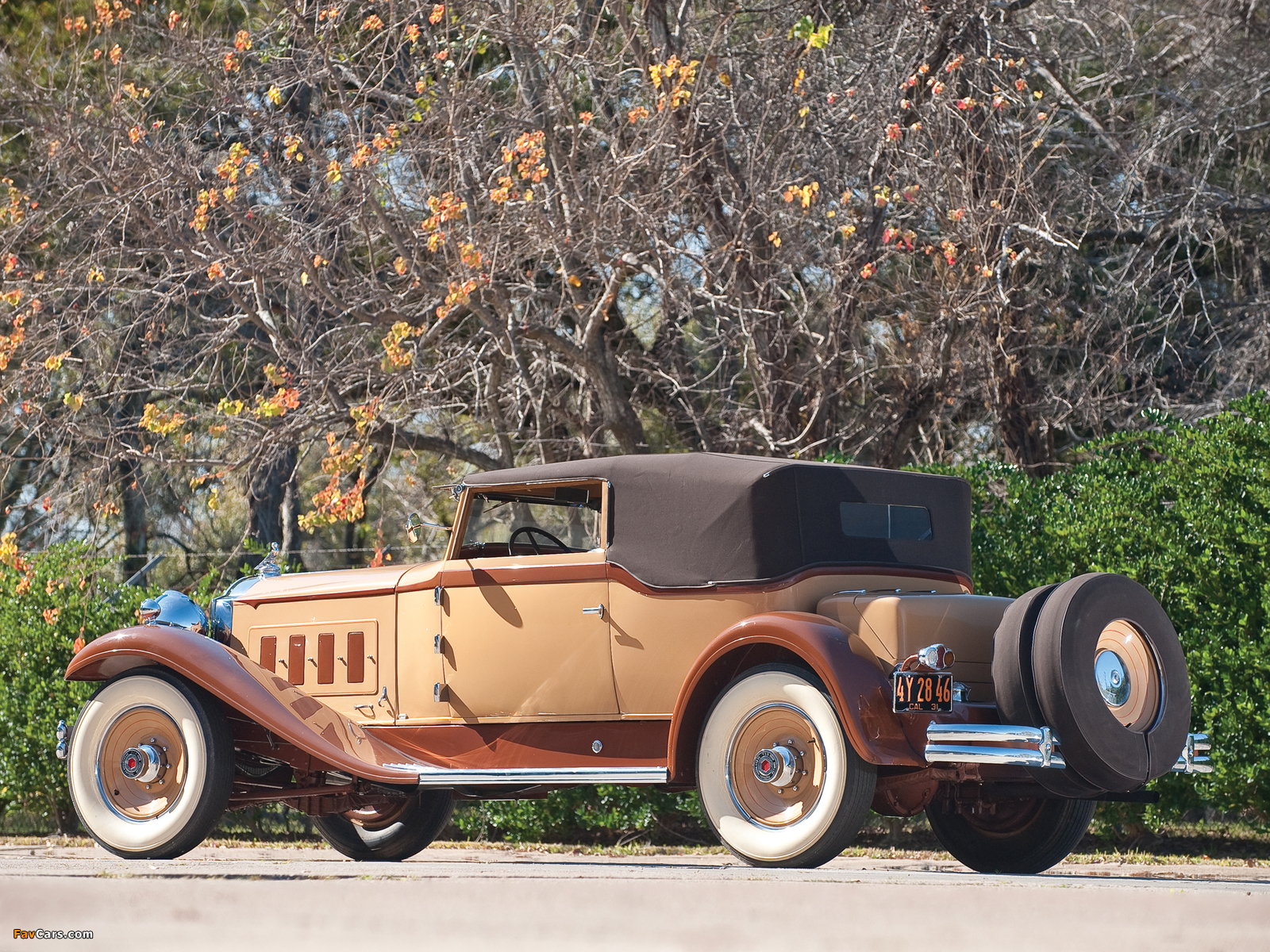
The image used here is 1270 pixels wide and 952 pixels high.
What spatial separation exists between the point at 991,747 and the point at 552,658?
2016 mm

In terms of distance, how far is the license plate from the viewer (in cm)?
521

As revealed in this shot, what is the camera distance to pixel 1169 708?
556 cm

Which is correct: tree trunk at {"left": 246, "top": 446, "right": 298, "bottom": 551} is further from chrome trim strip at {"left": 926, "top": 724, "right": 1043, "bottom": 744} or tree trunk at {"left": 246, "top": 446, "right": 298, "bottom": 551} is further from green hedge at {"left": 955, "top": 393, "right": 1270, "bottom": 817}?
chrome trim strip at {"left": 926, "top": 724, "right": 1043, "bottom": 744}

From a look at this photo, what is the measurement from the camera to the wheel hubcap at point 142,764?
610cm

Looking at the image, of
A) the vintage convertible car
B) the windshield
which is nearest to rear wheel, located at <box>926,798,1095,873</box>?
the vintage convertible car

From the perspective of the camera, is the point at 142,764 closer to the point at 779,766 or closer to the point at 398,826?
the point at 398,826

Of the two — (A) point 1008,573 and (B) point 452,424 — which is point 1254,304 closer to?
(A) point 1008,573

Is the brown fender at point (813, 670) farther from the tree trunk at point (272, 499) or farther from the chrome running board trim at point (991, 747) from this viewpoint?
the tree trunk at point (272, 499)

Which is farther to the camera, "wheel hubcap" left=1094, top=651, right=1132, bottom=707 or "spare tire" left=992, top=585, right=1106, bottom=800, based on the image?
"wheel hubcap" left=1094, top=651, right=1132, bottom=707

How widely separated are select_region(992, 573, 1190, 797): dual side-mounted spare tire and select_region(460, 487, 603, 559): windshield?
6.17ft

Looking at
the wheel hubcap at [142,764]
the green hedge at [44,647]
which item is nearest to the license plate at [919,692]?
the wheel hubcap at [142,764]

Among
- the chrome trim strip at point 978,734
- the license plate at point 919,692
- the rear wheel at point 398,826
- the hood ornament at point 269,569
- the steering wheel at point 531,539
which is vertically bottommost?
the rear wheel at point 398,826

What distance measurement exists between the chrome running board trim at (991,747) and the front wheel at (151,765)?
3.04 meters

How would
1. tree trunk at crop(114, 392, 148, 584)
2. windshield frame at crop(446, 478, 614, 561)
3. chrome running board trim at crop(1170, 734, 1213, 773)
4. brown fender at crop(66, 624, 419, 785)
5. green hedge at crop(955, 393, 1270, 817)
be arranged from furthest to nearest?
tree trunk at crop(114, 392, 148, 584)
green hedge at crop(955, 393, 1270, 817)
windshield frame at crop(446, 478, 614, 561)
brown fender at crop(66, 624, 419, 785)
chrome running board trim at crop(1170, 734, 1213, 773)
